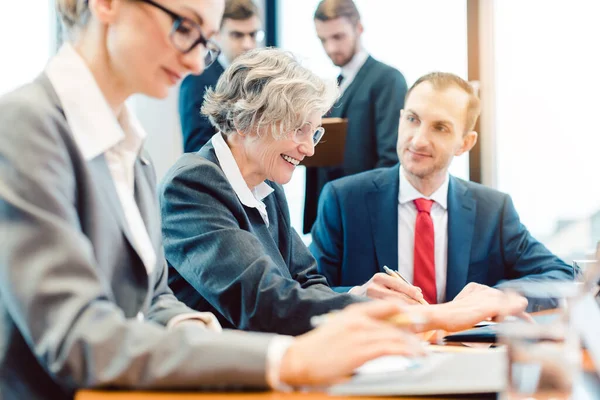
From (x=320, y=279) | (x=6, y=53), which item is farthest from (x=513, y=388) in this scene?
(x=6, y=53)

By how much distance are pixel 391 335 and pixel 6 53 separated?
11.7 feet

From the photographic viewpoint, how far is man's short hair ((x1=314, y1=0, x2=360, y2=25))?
381cm

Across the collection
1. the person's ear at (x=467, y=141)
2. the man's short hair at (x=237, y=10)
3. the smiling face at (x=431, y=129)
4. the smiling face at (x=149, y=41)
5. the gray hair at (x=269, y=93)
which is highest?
the smiling face at (x=149, y=41)

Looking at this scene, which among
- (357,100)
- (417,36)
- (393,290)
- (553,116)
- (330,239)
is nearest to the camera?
(393,290)

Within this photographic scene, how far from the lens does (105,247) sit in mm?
1158

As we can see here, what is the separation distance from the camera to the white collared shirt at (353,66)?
387 centimetres

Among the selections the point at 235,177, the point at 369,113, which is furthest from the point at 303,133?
the point at 369,113

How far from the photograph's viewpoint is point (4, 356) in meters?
1.06

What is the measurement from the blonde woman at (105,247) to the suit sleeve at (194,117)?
84.7 inches

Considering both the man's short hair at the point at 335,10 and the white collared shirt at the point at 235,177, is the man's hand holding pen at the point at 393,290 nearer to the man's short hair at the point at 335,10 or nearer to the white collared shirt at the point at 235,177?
the white collared shirt at the point at 235,177

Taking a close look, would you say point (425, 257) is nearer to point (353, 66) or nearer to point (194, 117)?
point (194, 117)

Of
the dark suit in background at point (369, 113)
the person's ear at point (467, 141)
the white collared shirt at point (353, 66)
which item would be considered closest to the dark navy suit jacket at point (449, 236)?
the person's ear at point (467, 141)

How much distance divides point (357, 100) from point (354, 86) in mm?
85

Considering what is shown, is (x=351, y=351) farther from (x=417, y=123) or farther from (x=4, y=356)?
(x=417, y=123)
